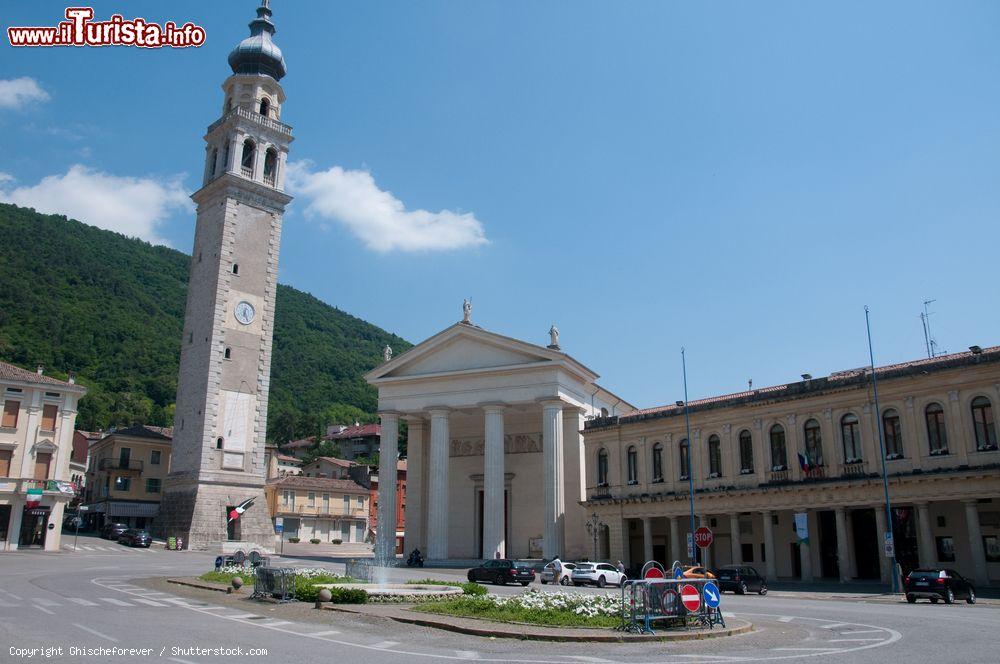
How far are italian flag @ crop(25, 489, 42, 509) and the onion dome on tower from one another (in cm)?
3507

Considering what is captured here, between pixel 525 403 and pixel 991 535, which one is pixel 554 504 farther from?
pixel 991 535

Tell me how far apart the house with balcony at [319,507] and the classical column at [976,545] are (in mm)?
56834

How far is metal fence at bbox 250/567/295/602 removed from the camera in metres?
21.1

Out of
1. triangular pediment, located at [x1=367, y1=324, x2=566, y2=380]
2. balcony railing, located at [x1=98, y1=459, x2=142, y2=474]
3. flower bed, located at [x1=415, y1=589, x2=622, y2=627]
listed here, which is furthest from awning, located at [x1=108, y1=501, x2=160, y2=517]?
flower bed, located at [x1=415, y1=589, x2=622, y2=627]

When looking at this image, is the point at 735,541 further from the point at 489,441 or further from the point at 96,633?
the point at 96,633

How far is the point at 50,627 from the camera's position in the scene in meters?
14.7

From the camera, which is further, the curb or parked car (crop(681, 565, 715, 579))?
parked car (crop(681, 565, 715, 579))

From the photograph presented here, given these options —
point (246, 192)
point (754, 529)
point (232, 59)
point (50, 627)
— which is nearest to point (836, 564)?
point (754, 529)

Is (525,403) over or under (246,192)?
under

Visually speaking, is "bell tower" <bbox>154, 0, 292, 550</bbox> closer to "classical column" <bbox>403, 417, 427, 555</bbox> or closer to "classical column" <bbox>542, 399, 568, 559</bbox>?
"classical column" <bbox>403, 417, 427, 555</bbox>

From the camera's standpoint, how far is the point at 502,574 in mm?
34406

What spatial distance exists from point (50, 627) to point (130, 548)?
131 ft

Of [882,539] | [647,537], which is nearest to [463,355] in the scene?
[647,537]

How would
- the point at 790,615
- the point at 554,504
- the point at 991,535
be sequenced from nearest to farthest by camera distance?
1. the point at 790,615
2. the point at 991,535
3. the point at 554,504
